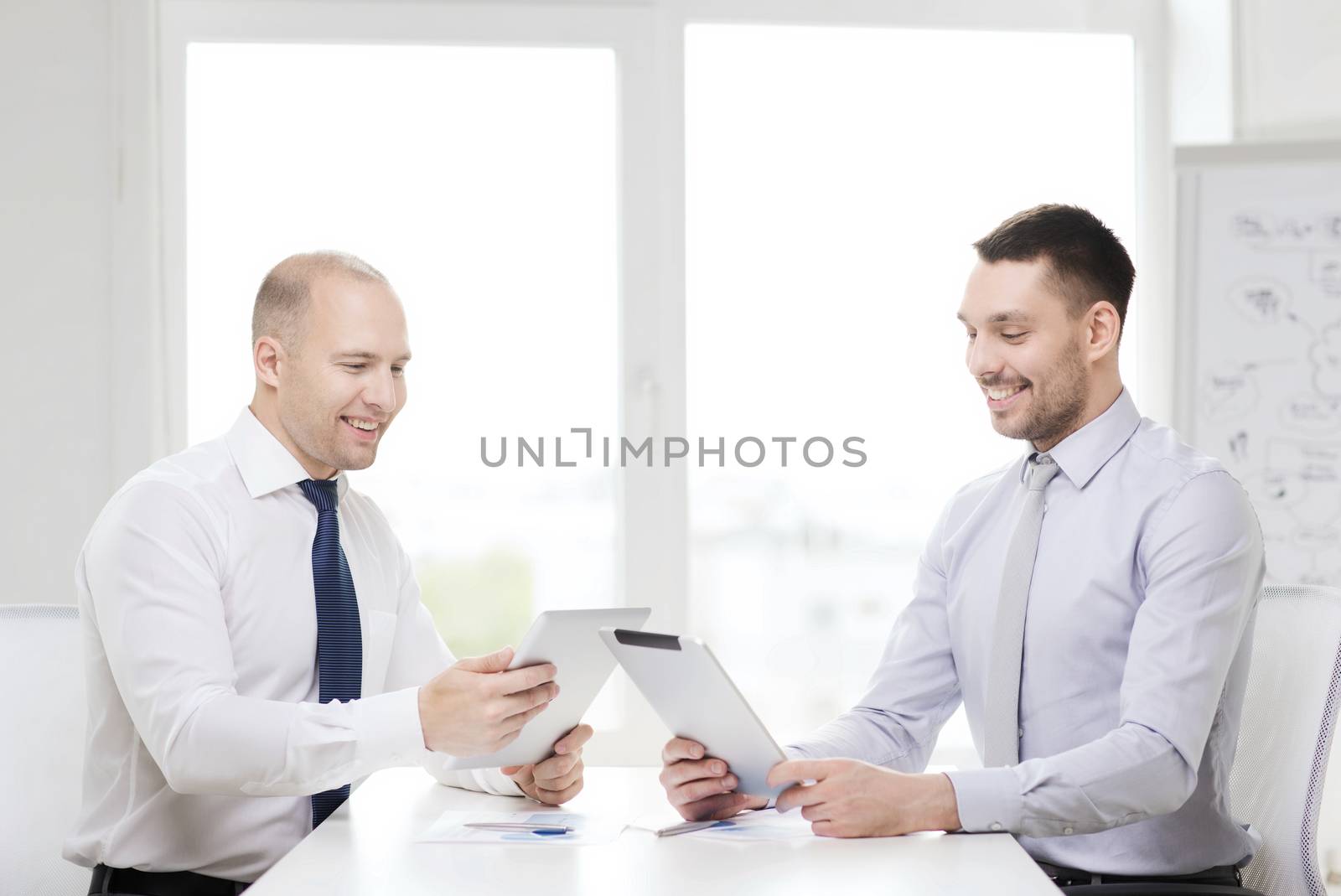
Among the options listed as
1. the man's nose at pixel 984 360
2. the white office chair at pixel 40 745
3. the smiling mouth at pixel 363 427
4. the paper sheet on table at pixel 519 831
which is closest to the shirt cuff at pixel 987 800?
the paper sheet on table at pixel 519 831

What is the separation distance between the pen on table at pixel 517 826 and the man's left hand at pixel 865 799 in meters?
0.29

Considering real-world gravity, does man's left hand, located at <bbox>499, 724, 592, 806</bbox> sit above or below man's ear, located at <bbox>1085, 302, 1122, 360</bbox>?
below

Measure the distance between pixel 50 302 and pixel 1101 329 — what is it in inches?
104

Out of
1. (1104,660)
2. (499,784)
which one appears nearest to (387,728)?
(499,784)

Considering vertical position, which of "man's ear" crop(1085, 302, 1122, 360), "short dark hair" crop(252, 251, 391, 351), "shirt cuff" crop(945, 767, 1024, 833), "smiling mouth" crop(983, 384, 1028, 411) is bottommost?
"shirt cuff" crop(945, 767, 1024, 833)

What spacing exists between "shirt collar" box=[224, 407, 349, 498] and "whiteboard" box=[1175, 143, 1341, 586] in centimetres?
247

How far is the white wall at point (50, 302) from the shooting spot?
3.18 metres

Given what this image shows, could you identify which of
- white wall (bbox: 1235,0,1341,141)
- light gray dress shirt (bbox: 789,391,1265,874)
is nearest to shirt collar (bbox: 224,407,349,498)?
light gray dress shirt (bbox: 789,391,1265,874)

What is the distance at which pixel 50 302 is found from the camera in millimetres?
3189

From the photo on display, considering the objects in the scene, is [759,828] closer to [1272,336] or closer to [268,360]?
[268,360]

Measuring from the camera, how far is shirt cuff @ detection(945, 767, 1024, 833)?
155cm

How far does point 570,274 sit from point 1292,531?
2.07 m

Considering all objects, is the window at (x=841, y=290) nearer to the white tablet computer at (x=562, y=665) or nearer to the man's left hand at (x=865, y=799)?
the white tablet computer at (x=562, y=665)

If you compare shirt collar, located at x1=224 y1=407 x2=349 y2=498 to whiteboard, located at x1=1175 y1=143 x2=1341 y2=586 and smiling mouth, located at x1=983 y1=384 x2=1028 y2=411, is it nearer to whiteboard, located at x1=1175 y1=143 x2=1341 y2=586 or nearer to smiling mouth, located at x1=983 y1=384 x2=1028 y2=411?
smiling mouth, located at x1=983 y1=384 x2=1028 y2=411
